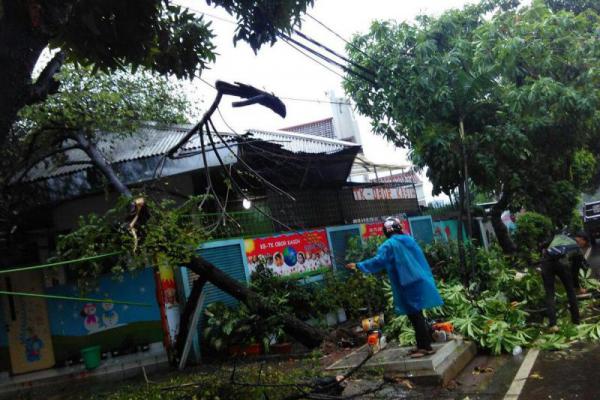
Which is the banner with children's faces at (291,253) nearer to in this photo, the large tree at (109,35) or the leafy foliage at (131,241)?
the leafy foliage at (131,241)

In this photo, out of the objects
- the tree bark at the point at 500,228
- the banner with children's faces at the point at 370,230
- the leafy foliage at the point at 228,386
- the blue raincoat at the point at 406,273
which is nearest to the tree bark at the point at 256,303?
the leafy foliage at the point at 228,386

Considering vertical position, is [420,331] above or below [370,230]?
below

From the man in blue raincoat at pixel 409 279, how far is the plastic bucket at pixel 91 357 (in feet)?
18.0

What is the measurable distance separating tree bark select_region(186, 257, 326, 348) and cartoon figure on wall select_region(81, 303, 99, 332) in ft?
8.75

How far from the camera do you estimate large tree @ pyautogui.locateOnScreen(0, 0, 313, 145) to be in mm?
3645

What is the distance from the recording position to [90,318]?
9.29 m

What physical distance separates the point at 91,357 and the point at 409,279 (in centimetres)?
608

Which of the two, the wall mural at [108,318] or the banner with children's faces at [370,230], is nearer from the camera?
the wall mural at [108,318]

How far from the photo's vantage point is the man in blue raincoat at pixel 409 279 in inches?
236

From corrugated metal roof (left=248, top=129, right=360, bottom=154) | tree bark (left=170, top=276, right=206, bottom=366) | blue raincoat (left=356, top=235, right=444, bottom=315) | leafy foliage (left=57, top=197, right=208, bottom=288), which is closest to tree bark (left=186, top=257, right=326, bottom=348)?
tree bark (left=170, top=276, right=206, bottom=366)

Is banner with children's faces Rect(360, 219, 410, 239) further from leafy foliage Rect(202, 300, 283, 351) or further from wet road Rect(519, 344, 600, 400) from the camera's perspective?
wet road Rect(519, 344, 600, 400)

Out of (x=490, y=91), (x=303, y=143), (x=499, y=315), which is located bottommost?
(x=499, y=315)

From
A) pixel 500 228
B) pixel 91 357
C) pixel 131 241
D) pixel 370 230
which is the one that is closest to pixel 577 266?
pixel 370 230

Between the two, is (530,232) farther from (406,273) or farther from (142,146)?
(406,273)
